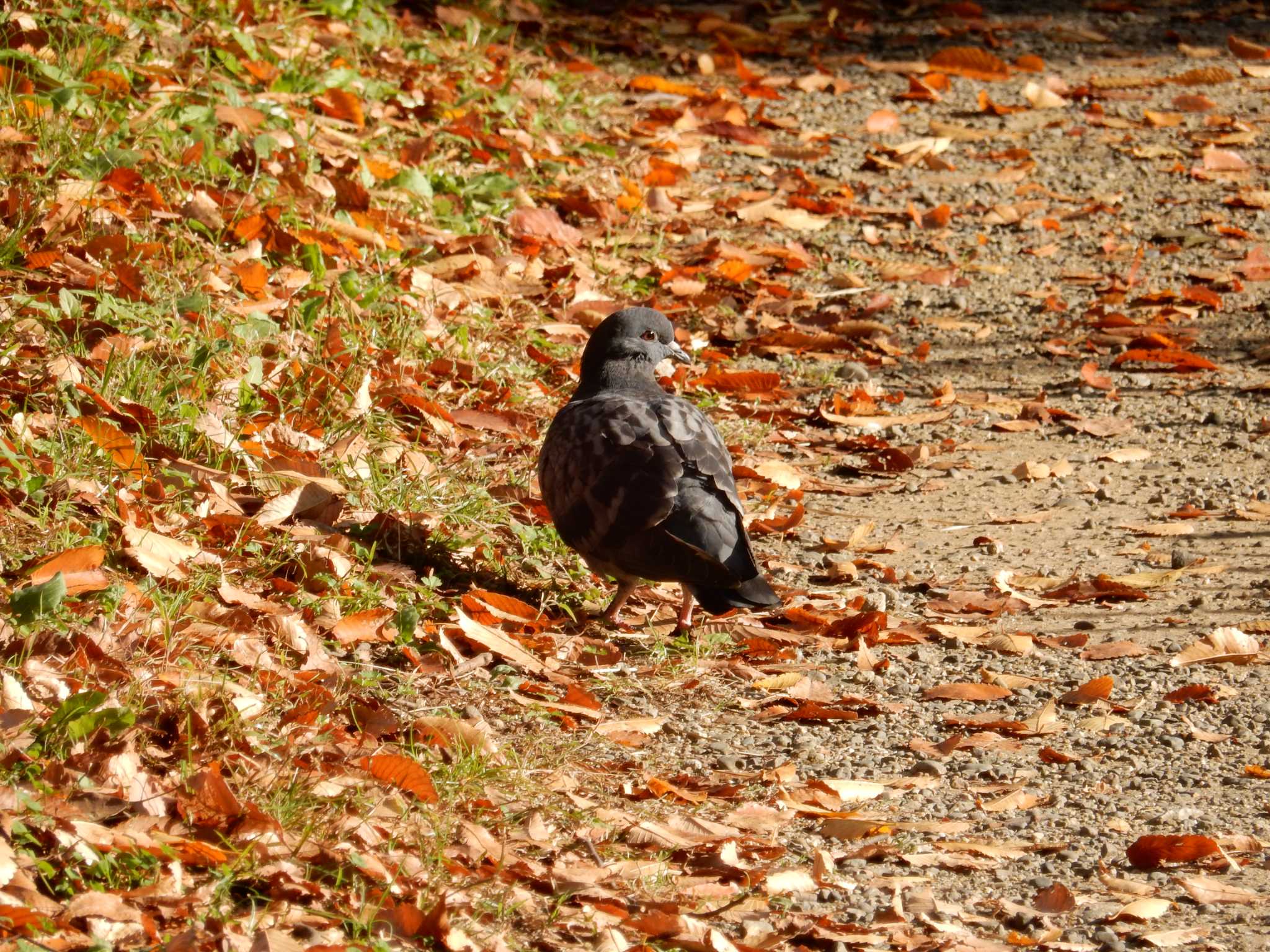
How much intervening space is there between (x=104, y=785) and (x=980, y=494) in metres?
3.86

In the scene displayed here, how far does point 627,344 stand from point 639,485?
3.05 ft

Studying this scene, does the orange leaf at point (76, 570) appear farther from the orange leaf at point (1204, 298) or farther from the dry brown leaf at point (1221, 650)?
the orange leaf at point (1204, 298)

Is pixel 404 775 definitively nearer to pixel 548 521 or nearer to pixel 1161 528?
pixel 548 521

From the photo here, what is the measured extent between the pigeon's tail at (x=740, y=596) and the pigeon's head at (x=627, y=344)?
1191mm

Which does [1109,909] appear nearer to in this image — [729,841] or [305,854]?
[729,841]

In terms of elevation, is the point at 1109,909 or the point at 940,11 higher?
the point at 940,11

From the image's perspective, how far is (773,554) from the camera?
19.0 ft

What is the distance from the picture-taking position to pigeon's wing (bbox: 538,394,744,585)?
4.86 meters

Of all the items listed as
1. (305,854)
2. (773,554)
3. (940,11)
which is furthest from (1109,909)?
(940,11)

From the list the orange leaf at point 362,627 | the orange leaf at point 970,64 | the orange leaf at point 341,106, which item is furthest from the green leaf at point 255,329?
the orange leaf at point 970,64

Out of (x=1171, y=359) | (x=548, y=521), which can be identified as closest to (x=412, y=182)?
(x=548, y=521)

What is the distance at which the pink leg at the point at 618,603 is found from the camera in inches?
206

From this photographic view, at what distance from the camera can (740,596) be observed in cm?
476

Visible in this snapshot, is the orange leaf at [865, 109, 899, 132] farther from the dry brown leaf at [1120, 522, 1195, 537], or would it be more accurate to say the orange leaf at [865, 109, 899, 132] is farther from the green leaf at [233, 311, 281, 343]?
the green leaf at [233, 311, 281, 343]
